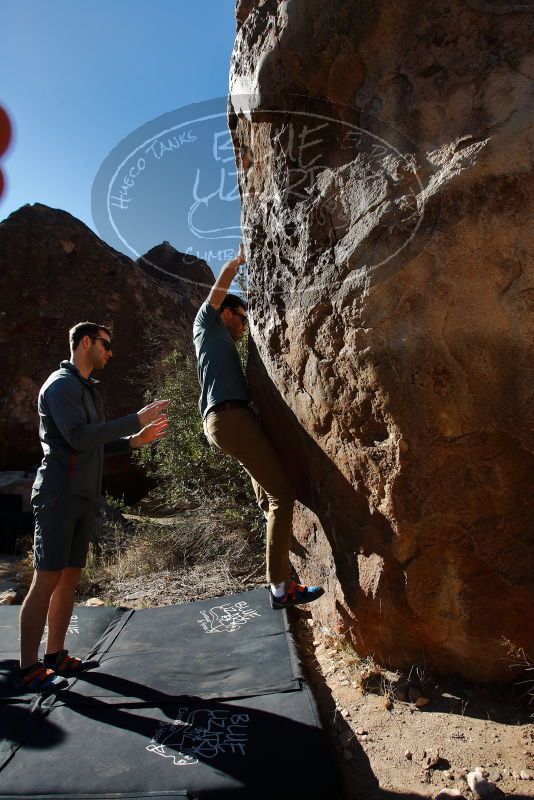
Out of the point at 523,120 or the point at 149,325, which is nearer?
the point at 523,120

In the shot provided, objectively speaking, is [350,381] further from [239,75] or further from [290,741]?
[239,75]

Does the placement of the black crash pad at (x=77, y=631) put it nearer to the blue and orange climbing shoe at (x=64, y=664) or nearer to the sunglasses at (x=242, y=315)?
the blue and orange climbing shoe at (x=64, y=664)

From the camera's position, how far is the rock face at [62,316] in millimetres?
8797

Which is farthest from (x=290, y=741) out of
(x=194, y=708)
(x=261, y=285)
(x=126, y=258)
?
(x=126, y=258)

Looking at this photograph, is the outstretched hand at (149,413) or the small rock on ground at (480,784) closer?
the small rock on ground at (480,784)

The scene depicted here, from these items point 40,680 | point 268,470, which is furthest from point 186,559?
point 40,680

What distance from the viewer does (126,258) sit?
10867 millimetres

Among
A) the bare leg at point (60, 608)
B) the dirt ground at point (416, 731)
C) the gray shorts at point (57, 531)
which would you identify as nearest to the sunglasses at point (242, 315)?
the gray shorts at point (57, 531)

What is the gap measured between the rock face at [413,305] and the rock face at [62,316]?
578 centimetres

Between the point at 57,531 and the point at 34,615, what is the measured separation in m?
0.39

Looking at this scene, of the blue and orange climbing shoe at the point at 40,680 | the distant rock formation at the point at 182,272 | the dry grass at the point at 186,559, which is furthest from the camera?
the distant rock formation at the point at 182,272

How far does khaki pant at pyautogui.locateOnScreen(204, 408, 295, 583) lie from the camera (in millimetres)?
3070

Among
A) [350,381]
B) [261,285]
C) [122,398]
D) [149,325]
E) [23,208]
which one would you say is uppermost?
[23,208]

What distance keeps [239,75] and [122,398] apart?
6520 mm
